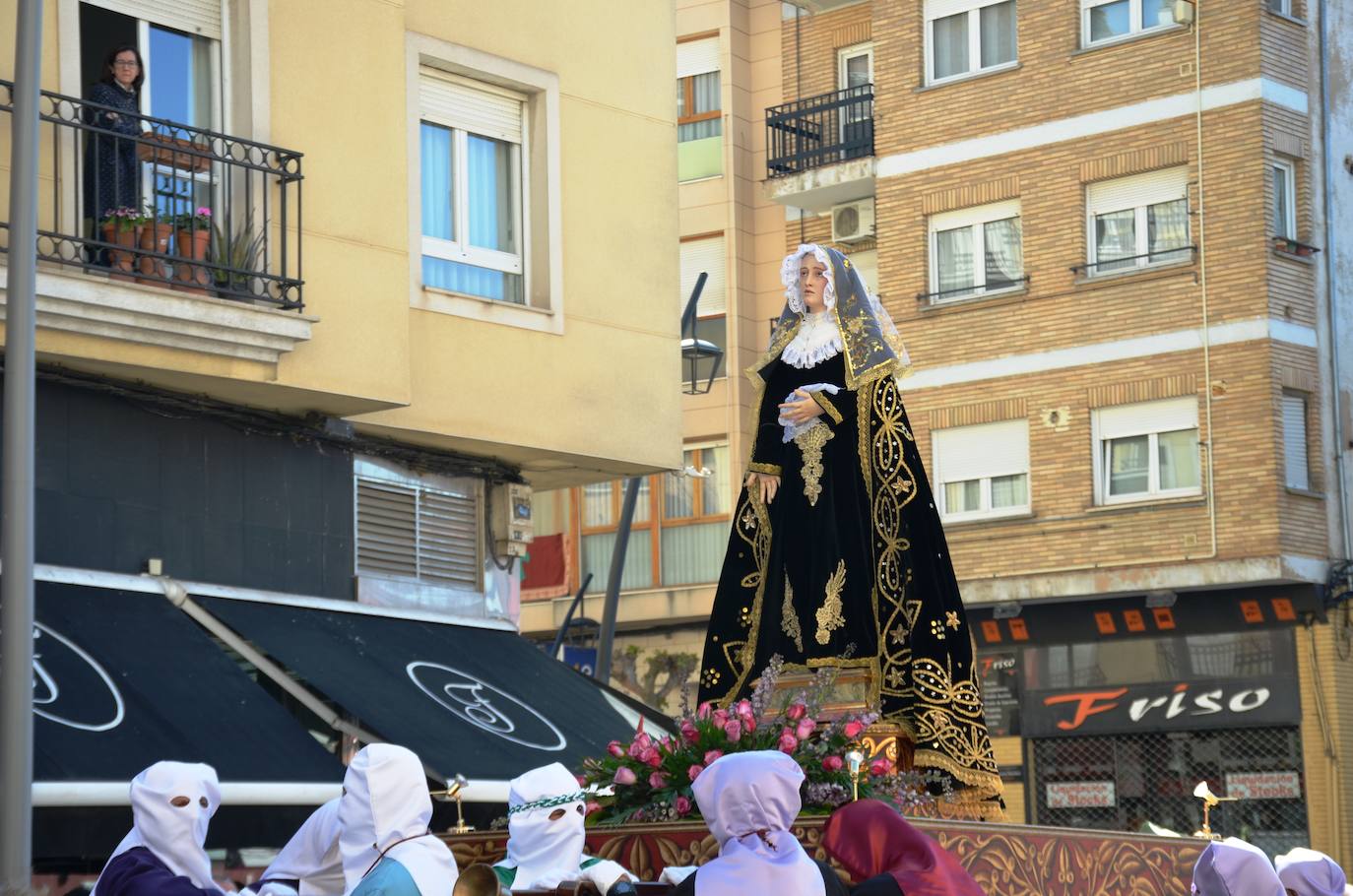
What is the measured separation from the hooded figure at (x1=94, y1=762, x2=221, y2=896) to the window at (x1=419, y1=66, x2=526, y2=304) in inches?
354

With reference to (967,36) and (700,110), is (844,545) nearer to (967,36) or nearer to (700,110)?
(967,36)

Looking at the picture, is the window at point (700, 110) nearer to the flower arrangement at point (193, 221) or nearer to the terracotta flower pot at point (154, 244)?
the flower arrangement at point (193, 221)

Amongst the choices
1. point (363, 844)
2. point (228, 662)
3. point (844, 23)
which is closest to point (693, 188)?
point (844, 23)

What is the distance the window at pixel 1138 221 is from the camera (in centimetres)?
2800

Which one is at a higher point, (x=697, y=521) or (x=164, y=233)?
(x=164, y=233)

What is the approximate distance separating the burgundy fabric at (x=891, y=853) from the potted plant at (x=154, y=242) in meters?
8.55

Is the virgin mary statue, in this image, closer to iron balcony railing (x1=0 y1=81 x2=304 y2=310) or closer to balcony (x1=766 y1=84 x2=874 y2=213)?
iron balcony railing (x1=0 y1=81 x2=304 y2=310)

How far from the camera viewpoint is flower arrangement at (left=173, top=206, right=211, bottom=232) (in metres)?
14.0

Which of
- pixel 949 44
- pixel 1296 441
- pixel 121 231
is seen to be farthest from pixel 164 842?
pixel 949 44

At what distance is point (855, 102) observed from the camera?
3162 centimetres

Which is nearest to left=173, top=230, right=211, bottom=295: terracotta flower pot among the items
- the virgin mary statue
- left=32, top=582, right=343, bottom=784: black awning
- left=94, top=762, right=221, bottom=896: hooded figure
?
left=32, top=582, right=343, bottom=784: black awning

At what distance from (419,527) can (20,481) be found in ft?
18.4

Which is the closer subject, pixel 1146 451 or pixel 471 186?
pixel 471 186

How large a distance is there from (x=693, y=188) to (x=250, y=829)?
21.4 meters
